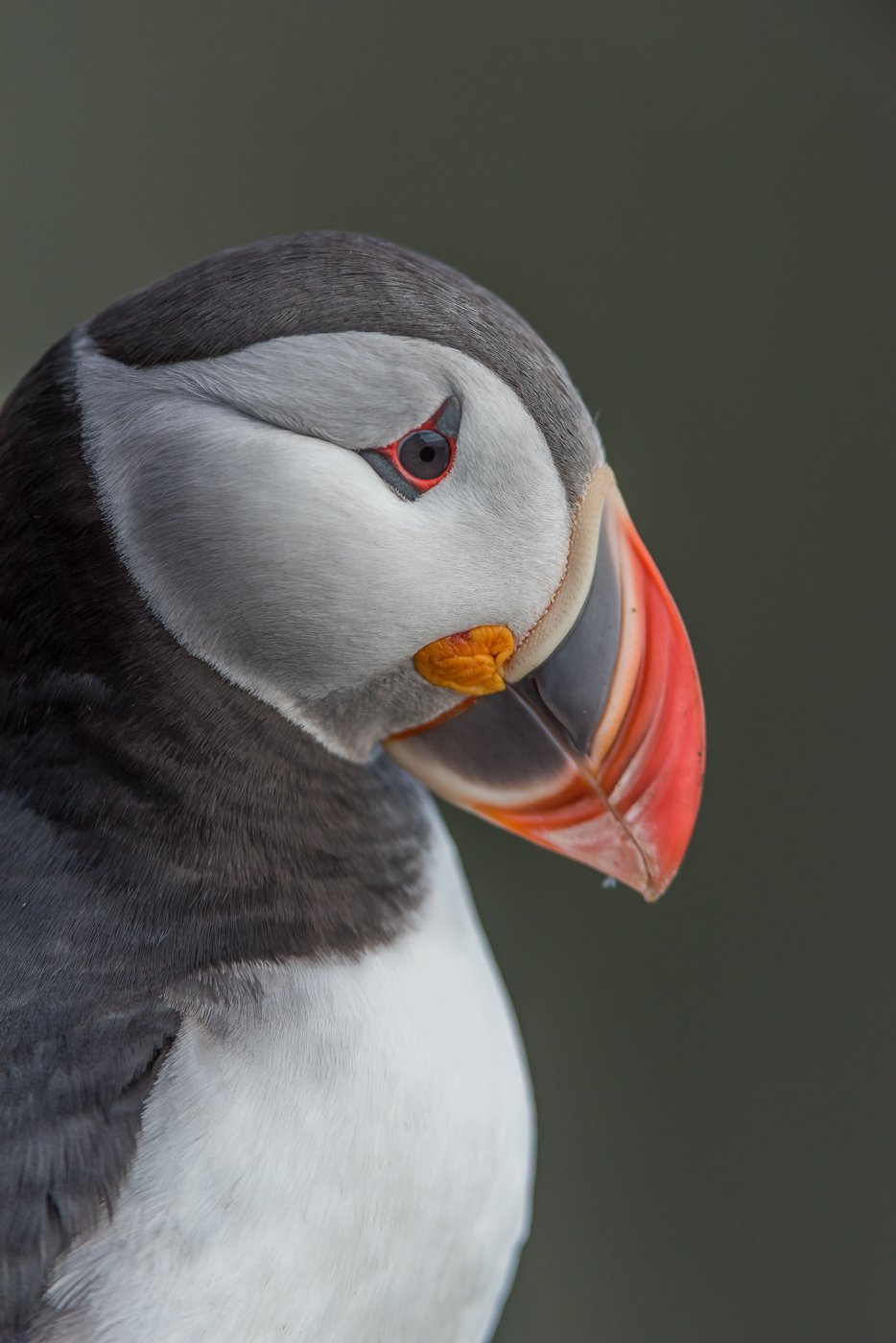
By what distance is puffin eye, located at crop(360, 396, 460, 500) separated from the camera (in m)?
0.69

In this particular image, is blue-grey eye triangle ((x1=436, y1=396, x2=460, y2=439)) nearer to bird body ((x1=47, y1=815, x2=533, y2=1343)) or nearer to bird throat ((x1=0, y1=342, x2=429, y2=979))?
bird throat ((x1=0, y1=342, x2=429, y2=979))

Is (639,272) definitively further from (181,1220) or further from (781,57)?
(181,1220)

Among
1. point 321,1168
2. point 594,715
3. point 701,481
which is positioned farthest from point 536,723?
point 701,481

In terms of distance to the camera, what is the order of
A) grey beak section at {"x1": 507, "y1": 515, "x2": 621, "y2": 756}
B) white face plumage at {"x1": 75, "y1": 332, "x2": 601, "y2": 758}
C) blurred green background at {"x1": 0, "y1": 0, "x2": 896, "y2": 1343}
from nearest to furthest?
white face plumage at {"x1": 75, "y1": 332, "x2": 601, "y2": 758} → grey beak section at {"x1": 507, "y1": 515, "x2": 621, "y2": 756} → blurred green background at {"x1": 0, "y1": 0, "x2": 896, "y2": 1343}

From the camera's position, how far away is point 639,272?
5.93ft

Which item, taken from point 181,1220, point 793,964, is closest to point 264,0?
point 793,964

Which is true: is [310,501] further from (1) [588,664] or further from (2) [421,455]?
(1) [588,664]

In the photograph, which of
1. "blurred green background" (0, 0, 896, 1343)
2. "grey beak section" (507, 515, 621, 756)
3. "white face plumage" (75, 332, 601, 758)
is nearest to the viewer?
"white face plumage" (75, 332, 601, 758)

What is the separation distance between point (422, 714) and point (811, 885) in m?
1.18

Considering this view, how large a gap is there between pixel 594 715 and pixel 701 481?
3.51 ft

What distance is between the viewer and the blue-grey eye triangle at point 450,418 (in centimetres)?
69

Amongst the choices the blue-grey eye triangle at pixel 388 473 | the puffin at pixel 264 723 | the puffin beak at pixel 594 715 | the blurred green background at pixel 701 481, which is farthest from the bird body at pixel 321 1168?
the blurred green background at pixel 701 481

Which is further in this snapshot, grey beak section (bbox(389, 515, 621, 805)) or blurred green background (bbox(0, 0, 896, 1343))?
blurred green background (bbox(0, 0, 896, 1343))

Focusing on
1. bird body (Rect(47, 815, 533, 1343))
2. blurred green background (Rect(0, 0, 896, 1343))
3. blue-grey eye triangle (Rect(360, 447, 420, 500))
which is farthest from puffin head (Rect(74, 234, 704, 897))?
blurred green background (Rect(0, 0, 896, 1343))
